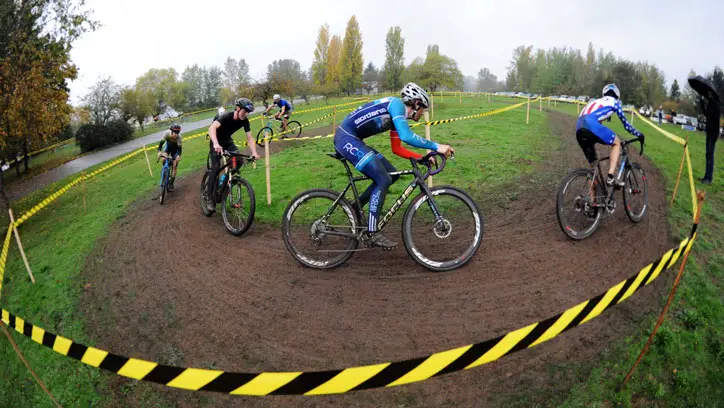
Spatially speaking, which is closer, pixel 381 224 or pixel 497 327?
pixel 497 327

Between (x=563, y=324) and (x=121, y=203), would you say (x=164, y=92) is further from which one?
(x=563, y=324)

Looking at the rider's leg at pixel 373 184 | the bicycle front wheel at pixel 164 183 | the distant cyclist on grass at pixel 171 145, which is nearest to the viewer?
the rider's leg at pixel 373 184

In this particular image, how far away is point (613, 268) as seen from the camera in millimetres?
5578

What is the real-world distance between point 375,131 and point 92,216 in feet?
31.9

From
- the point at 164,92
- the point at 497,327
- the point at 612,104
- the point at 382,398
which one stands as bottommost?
the point at 382,398

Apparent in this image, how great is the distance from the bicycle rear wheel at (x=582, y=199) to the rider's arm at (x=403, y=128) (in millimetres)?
2665

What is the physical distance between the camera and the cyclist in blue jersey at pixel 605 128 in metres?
6.57

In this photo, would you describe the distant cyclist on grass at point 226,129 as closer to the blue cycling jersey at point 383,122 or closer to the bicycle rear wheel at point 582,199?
the blue cycling jersey at point 383,122

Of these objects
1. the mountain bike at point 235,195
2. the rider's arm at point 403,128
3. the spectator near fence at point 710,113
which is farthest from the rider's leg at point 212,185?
Result: the spectator near fence at point 710,113

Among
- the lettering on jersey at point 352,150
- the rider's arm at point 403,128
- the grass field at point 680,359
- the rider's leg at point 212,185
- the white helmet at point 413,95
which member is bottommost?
the grass field at point 680,359

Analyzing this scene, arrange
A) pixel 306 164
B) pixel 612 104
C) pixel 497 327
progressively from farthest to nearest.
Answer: pixel 306 164 → pixel 612 104 → pixel 497 327

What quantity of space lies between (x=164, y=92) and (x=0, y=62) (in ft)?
207

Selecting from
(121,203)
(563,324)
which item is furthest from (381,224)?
(121,203)

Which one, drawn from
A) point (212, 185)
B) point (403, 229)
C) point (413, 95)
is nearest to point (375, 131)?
point (413, 95)
